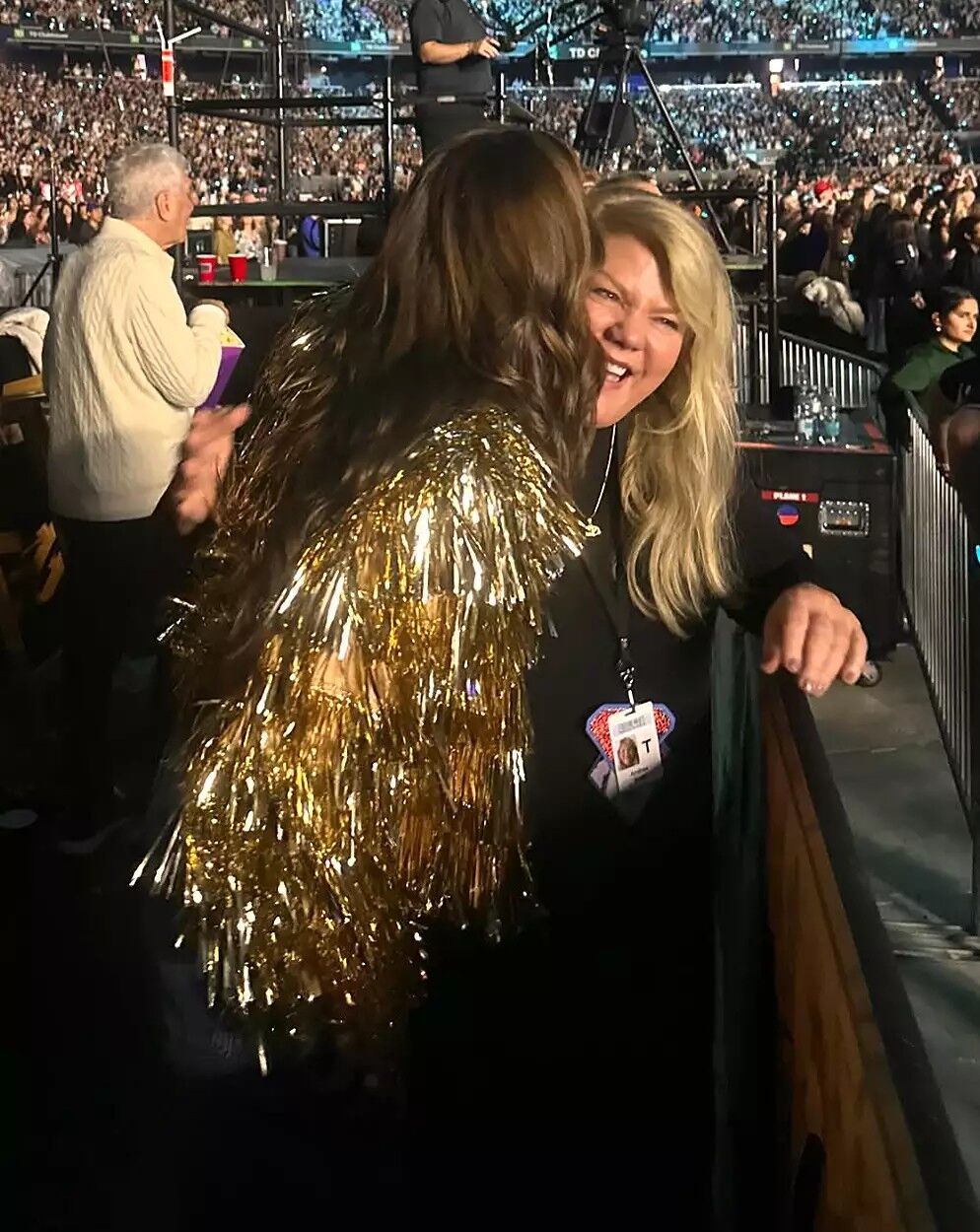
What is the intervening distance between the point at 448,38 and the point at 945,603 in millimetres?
3083

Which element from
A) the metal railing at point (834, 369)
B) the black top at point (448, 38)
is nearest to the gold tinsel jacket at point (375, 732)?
the black top at point (448, 38)

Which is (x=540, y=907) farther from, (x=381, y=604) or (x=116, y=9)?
(x=116, y=9)

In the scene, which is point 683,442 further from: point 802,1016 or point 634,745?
point 802,1016

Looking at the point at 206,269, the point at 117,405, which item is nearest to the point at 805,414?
the point at 206,269

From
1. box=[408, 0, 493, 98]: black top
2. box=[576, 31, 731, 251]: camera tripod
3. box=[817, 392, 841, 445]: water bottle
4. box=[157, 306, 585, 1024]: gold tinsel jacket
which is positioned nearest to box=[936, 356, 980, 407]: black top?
box=[817, 392, 841, 445]: water bottle

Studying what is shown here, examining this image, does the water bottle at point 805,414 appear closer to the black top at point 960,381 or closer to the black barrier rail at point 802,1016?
the black top at point 960,381

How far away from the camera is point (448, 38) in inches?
203

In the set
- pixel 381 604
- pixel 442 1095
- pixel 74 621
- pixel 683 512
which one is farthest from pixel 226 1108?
pixel 74 621

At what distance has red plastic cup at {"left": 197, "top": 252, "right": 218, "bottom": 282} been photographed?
18.3ft

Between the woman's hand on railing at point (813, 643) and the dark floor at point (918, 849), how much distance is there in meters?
0.97

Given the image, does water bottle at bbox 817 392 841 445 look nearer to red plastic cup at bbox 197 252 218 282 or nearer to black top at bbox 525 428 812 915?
red plastic cup at bbox 197 252 218 282

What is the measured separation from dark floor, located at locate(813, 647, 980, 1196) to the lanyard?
0.99 meters

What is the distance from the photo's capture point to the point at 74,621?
2893 millimetres

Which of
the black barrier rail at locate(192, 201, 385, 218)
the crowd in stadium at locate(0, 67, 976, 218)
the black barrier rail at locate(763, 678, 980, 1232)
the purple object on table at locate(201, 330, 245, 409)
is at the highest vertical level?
the crowd in stadium at locate(0, 67, 976, 218)
